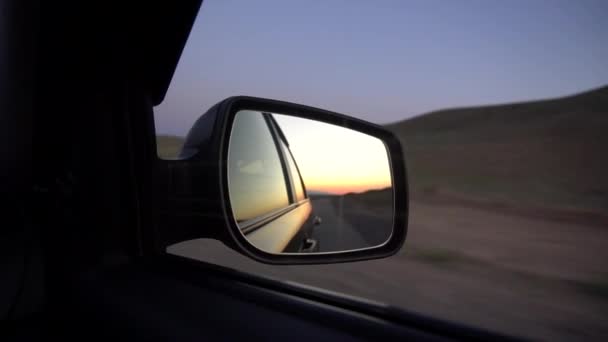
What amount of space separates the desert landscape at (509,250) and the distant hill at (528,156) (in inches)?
1.4

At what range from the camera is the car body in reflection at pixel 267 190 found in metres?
2.35

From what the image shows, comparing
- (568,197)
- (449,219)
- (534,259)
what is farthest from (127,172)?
(568,197)

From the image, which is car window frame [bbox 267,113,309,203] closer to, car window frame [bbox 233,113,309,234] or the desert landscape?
car window frame [bbox 233,113,309,234]

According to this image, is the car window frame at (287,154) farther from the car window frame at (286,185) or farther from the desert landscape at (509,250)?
the desert landscape at (509,250)

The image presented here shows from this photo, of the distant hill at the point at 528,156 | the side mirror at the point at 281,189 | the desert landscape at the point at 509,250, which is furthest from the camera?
the distant hill at the point at 528,156

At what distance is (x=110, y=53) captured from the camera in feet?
7.37

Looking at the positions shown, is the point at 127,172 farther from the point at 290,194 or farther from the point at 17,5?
the point at 290,194

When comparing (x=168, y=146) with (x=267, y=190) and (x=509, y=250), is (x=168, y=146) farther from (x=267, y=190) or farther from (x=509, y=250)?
(x=509, y=250)

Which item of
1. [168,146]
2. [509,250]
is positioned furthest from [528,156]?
[168,146]

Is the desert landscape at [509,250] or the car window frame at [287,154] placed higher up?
the car window frame at [287,154]

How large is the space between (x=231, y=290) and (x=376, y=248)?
82 centimetres

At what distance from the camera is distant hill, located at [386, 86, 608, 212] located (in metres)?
5.71

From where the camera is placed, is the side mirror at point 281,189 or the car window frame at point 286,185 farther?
the car window frame at point 286,185

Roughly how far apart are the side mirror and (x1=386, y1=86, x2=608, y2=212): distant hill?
135 cm
